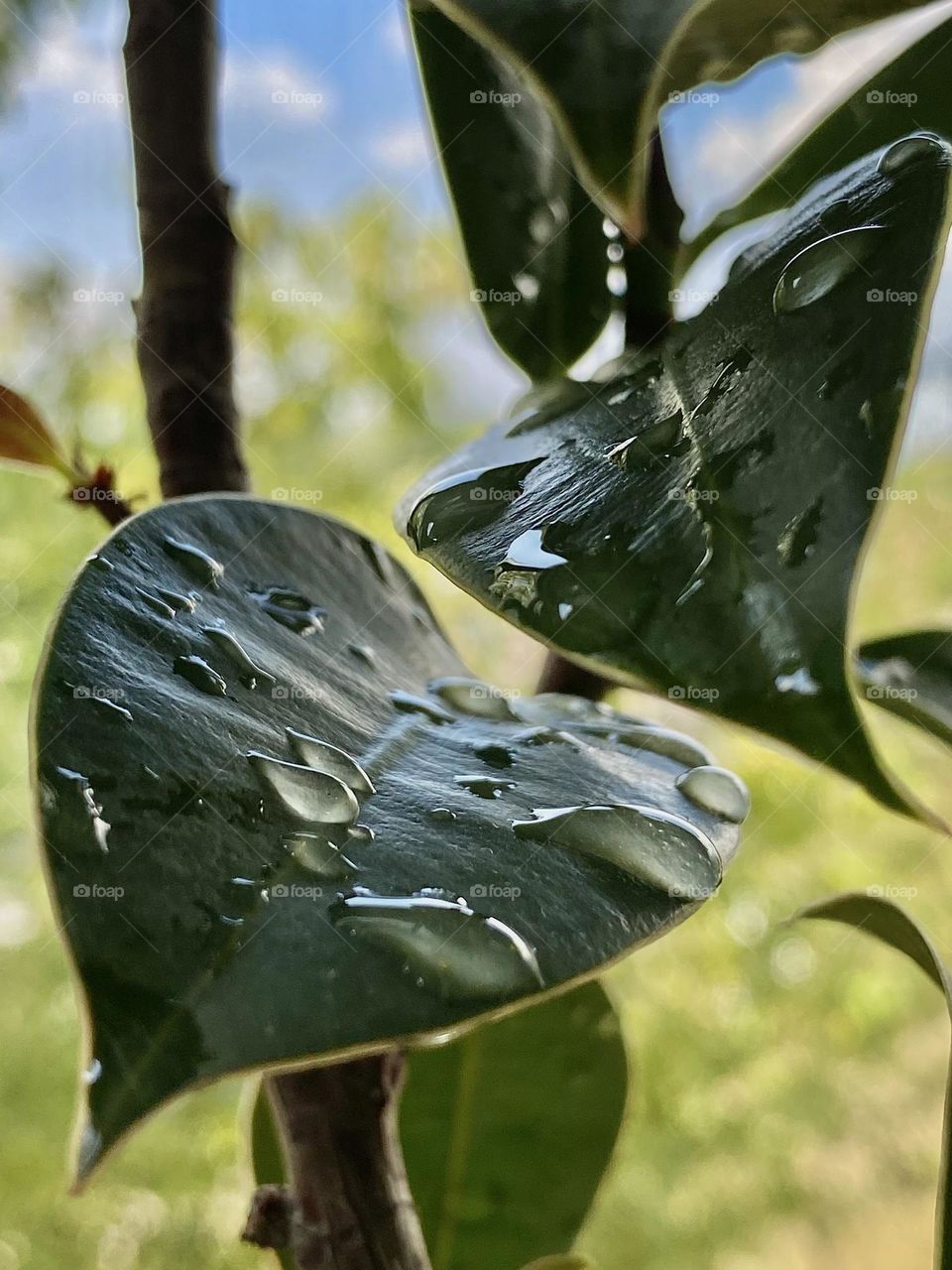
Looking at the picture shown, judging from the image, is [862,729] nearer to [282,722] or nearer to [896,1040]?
[282,722]

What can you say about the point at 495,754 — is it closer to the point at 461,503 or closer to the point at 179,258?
the point at 461,503

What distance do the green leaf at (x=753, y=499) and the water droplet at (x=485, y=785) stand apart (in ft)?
0.11

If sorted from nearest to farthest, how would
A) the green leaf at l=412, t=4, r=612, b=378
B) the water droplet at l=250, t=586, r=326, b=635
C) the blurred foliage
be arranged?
the water droplet at l=250, t=586, r=326, b=635 < the green leaf at l=412, t=4, r=612, b=378 < the blurred foliage

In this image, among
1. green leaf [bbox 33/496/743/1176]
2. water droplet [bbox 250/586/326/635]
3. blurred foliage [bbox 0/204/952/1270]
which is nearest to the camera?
green leaf [bbox 33/496/743/1176]

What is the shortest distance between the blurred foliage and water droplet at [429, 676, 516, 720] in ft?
3.07

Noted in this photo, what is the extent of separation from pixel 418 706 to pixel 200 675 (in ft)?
0.23

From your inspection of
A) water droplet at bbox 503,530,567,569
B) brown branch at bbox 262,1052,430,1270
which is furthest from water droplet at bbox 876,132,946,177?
brown branch at bbox 262,1052,430,1270

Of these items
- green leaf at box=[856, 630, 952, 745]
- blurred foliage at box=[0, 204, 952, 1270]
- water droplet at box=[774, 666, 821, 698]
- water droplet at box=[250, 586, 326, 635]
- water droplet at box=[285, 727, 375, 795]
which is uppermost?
water droplet at box=[250, 586, 326, 635]

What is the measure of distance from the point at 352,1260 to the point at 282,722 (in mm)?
151

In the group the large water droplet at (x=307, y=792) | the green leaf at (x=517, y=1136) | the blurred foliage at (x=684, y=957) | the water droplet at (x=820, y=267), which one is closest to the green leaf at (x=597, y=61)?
the water droplet at (x=820, y=267)

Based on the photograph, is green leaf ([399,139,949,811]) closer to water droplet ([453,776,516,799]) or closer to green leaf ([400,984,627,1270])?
water droplet ([453,776,516,799])

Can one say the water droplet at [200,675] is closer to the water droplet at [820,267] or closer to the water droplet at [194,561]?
the water droplet at [194,561]

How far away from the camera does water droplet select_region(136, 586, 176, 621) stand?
8.8 inches

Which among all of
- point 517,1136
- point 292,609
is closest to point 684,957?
point 517,1136
